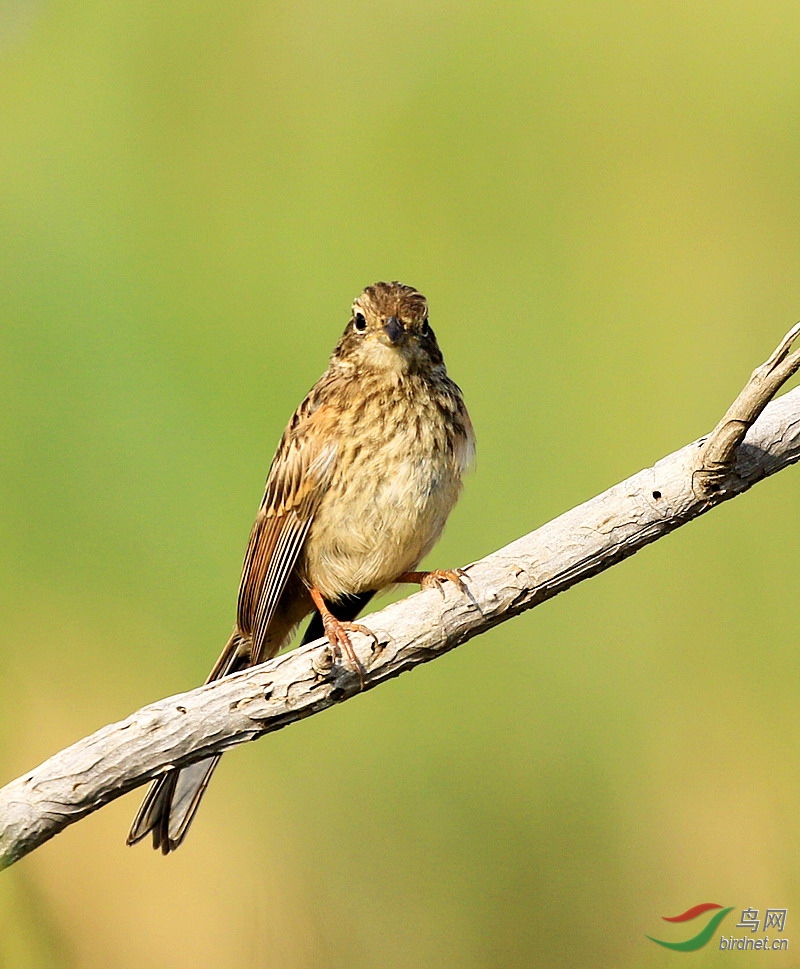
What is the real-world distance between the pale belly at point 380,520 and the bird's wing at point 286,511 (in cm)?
5

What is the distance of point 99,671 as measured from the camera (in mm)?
4629

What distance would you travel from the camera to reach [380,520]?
2.74m

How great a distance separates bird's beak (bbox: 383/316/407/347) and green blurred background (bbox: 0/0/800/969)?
1625mm

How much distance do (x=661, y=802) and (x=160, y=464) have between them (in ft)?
8.83

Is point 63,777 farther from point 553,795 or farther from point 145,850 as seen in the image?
point 553,795

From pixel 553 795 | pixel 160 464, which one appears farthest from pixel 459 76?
pixel 553 795

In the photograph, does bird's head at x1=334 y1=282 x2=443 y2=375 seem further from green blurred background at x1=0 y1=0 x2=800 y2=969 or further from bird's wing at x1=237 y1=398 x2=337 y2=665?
green blurred background at x1=0 y1=0 x2=800 y2=969

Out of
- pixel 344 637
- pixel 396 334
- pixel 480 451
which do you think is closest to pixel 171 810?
pixel 344 637

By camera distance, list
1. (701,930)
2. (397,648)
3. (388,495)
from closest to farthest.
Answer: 1. (397,648)
2. (388,495)
3. (701,930)

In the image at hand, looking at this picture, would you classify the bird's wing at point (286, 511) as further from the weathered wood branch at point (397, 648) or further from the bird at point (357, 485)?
the weathered wood branch at point (397, 648)

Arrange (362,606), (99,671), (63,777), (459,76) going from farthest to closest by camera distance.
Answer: (459,76), (99,671), (362,606), (63,777)

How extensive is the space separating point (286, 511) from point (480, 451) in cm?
166

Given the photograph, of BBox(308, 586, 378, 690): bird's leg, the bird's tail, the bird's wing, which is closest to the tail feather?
the bird's tail

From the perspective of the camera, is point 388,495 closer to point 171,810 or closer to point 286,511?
point 286,511
